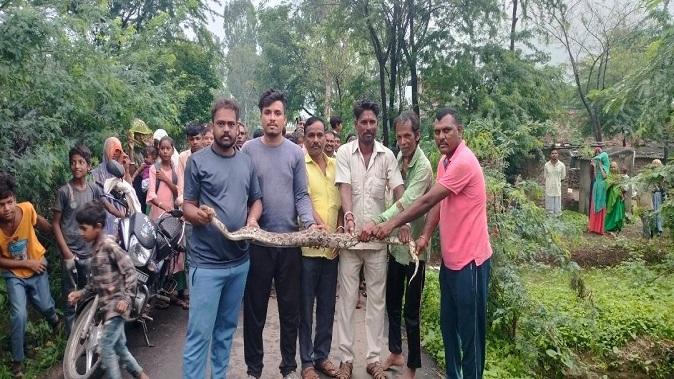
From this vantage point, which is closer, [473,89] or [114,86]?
[114,86]

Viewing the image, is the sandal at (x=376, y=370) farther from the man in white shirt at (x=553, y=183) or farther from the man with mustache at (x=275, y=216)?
the man in white shirt at (x=553, y=183)

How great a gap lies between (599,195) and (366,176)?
8.82 metres

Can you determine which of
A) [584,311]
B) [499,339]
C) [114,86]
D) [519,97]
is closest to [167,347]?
[114,86]

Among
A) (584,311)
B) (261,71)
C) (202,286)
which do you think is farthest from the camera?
(261,71)

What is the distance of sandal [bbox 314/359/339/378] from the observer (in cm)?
405

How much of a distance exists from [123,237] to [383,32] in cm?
1300

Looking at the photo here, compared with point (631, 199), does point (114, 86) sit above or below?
above

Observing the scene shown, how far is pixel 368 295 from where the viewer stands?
13.2 ft

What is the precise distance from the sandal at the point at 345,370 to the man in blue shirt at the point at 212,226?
1.09m

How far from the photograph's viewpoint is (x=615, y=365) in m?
5.38

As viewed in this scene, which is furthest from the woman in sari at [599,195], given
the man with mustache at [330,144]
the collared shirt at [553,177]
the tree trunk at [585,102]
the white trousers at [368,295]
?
the tree trunk at [585,102]

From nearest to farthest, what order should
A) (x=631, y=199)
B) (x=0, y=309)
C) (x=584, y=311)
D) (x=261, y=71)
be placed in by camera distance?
(x=0, y=309)
(x=584, y=311)
(x=631, y=199)
(x=261, y=71)

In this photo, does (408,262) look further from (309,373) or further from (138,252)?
(138,252)

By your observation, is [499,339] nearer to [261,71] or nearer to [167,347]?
[167,347]
